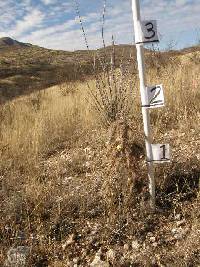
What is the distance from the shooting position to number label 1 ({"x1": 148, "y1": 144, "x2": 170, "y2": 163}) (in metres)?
3.39

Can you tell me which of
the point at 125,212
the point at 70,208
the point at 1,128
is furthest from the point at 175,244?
the point at 1,128

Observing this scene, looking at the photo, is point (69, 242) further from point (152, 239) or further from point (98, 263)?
point (152, 239)

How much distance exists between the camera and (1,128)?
7.00 m

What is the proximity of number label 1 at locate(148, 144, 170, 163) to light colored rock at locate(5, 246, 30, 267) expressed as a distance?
47.0 inches

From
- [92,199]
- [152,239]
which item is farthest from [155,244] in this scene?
[92,199]

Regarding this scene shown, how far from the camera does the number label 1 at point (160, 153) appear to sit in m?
3.39

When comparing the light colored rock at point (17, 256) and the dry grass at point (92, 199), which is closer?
the light colored rock at point (17, 256)

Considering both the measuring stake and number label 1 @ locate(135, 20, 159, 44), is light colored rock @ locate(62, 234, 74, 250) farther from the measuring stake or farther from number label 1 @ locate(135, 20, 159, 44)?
number label 1 @ locate(135, 20, 159, 44)

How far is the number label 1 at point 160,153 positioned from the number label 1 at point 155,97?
0.32 metres

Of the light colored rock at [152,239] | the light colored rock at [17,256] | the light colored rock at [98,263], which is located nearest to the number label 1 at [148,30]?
the light colored rock at [152,239]

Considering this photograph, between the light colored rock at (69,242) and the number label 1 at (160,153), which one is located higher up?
the number label 1 at (160,153)

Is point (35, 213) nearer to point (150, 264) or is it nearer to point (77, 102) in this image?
point (150, 264)

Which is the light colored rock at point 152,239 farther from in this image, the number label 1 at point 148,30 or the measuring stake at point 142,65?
the number label 1 at point 148,30

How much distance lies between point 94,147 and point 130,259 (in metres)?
2.47
